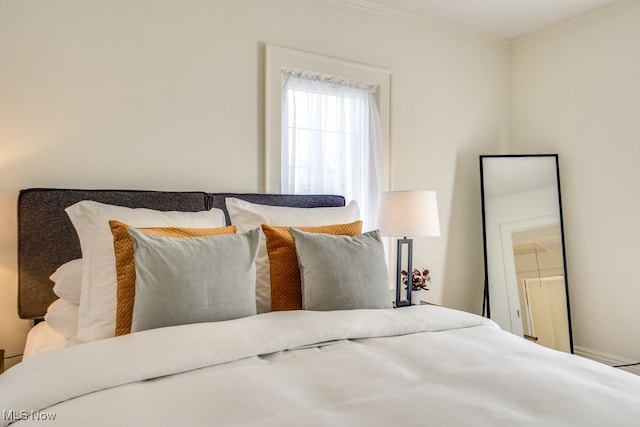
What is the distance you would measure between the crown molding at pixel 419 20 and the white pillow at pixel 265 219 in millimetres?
1511

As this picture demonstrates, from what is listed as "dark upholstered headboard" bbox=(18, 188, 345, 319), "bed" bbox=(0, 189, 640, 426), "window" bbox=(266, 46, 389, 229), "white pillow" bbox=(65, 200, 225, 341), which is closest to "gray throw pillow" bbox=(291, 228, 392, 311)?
"bed" bbox=(0, 189, 640, 426)

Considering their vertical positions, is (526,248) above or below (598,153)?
below

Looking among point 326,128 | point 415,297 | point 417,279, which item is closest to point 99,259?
point 326,128

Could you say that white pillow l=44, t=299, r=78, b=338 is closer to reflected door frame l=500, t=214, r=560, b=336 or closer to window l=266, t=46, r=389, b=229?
window l=266, t=46, r=389, b=229

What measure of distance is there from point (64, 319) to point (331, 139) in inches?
73.5

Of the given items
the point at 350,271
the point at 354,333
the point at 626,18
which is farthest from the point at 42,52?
the point at 626,18

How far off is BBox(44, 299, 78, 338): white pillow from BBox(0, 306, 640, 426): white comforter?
440mm

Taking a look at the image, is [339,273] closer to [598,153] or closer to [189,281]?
[189,281]

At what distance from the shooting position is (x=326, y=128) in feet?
9.64

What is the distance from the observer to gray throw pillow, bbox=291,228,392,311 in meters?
1.88

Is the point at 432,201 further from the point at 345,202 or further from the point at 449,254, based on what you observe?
the point at 449,254

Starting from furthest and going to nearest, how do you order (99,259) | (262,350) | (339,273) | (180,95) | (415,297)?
(415,297), (180,95), (339,273), (99,259), (262,350)

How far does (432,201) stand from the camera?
9.12 ft

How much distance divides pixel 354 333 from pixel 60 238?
1.45m
